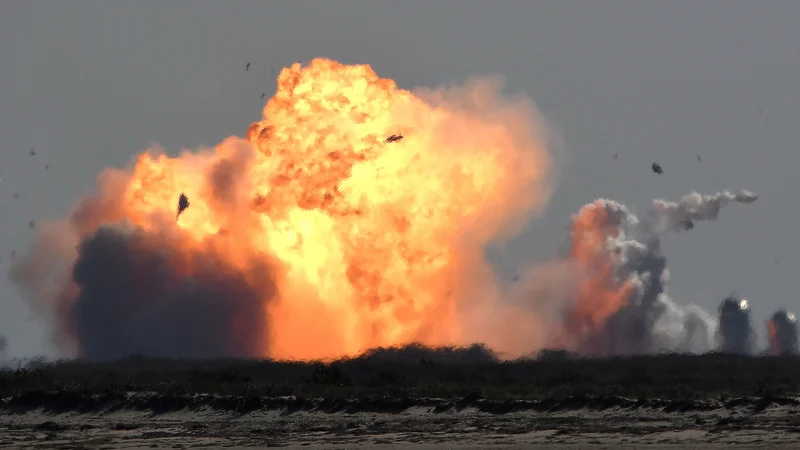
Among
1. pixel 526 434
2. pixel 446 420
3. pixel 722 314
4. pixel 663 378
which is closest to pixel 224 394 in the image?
pixel 446 420

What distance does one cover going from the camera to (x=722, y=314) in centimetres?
16938

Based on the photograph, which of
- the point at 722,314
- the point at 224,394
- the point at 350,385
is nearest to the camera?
the point at 224,394

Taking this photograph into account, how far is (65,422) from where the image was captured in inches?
2522

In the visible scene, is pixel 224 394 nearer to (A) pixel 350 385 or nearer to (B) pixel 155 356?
(A) pixel 350 385

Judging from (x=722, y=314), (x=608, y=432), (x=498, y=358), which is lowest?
(x=608, y=432)

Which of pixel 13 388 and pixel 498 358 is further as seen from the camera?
pixel 498 358

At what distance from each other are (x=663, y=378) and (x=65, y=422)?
30.0m

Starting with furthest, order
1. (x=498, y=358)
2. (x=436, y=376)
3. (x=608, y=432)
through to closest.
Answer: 1. (x=498, y=358)
2. (x=436, y=376)
3. (x=608, y=432)

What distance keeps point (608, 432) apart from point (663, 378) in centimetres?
2272

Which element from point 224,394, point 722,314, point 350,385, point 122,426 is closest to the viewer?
point 122,426

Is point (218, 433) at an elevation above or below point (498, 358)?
below

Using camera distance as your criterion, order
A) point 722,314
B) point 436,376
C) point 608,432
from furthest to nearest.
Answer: point 722,314
point 436,376
point 608,432

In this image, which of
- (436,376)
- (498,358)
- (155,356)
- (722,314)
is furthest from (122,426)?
(722,314)

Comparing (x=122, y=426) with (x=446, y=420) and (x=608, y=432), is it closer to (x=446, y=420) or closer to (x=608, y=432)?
(x=446, y=420)
